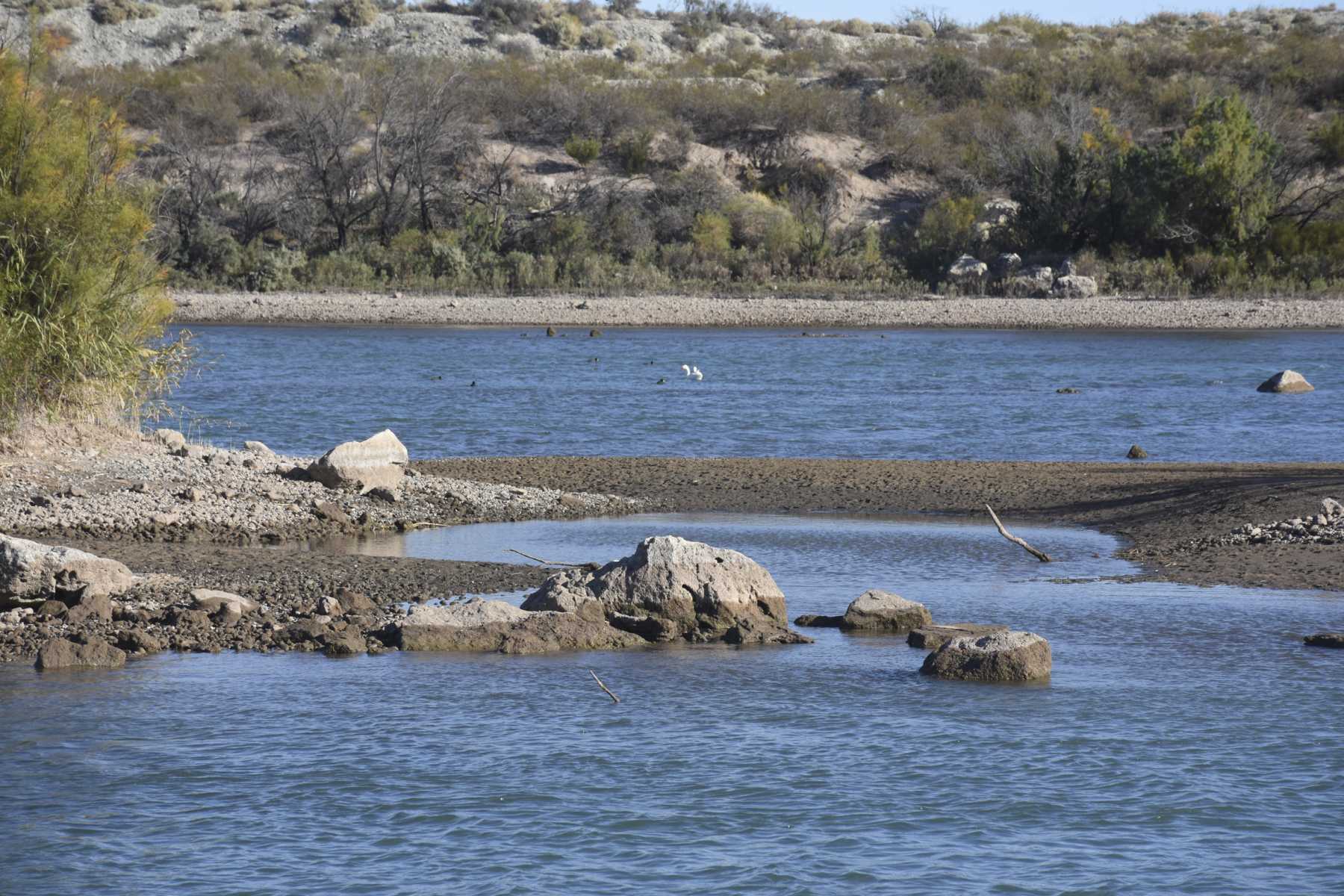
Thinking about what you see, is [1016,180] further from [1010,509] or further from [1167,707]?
[1167,707]

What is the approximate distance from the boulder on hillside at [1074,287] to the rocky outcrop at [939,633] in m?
42.0

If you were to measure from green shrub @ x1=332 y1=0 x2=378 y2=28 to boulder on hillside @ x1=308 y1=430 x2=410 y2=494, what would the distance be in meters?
82.9

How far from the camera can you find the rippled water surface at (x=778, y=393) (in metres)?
25.3

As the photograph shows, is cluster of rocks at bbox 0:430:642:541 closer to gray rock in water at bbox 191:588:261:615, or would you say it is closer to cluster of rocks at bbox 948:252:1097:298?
gray rock in water at bbox 191:588:261:615

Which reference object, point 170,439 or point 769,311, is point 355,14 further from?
point 170,439

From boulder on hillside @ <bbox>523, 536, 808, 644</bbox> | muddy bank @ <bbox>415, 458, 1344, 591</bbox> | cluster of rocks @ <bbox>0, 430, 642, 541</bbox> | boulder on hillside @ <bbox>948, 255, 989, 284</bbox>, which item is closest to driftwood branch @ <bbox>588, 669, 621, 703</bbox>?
boulder on hillside @ <bbox>523, 536, 808, 644</bbox>

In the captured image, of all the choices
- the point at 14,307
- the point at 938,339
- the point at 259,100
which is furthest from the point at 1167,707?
the point at 259,100

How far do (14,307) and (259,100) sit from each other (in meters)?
58.3

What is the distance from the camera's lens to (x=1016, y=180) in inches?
2344

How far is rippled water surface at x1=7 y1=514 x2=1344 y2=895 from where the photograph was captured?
7727 millimetres

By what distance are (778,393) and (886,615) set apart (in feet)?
68.3

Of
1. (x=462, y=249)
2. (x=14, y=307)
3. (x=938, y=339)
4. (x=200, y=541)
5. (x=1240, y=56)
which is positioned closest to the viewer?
(x=200, y=541)

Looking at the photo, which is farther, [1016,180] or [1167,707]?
[1016,180]

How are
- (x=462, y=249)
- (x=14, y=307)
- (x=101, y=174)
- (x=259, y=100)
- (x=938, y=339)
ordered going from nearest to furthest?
(x=14, y=307) < (x=101, y=174) < (x=938, y=339) < (x=462, y=249) < (x=259, y=100)
